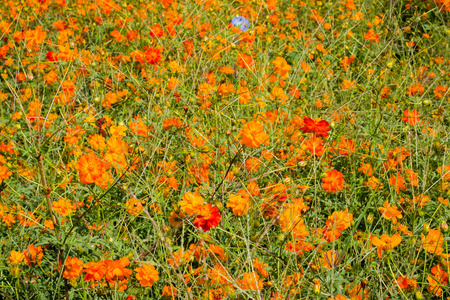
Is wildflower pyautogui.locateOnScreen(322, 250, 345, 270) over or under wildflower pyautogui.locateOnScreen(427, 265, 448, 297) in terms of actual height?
over

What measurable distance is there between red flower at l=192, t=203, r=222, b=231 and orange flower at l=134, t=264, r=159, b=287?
0.57ft

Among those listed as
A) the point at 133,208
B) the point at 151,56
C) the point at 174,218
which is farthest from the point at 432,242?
the point at 151,56

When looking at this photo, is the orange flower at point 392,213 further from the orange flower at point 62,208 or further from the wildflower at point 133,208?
the orange flower at point 62,208

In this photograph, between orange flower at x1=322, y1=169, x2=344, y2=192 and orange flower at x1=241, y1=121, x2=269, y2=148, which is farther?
orange flower at x1=322, y1=169, x2=344, y2=192

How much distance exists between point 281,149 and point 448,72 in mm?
1385

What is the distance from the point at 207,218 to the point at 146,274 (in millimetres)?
228

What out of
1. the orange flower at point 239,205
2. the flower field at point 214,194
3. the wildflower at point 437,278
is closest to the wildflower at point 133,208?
the flower field at point 214,194

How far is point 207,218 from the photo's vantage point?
1207 mm

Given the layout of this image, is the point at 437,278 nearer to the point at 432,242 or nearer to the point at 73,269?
the point at 432,242

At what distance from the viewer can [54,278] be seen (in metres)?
1.35

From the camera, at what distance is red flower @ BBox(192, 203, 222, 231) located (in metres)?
1.20

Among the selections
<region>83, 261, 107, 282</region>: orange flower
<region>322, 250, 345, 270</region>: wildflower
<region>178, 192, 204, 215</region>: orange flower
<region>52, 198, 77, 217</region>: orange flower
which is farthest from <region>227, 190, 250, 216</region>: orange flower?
<region>52, 198, 77, 217</region>: orange flower

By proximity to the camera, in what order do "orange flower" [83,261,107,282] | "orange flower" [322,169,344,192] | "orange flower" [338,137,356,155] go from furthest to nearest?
"orange flower" [338,137,356,155], "orange flower" [322,169,344,192], "orange flower" [83,261,107,282]

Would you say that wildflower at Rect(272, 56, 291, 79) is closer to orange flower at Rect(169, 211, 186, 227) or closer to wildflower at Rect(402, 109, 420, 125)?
wildflower at Rect(402, 109, 420, 125)
